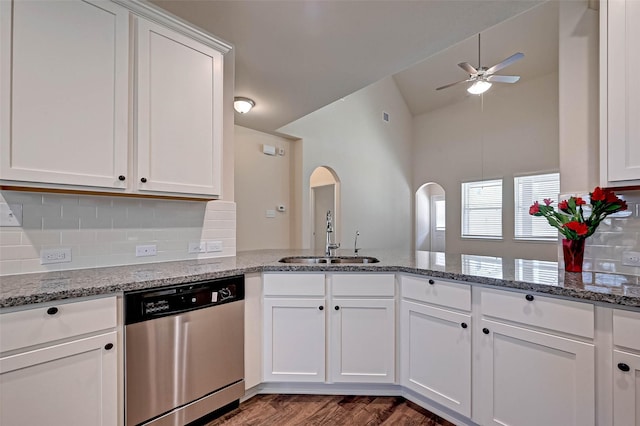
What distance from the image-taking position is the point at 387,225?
666 centimetres

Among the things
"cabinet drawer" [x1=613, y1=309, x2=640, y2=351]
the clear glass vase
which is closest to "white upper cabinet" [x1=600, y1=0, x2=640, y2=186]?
the clear glass vase

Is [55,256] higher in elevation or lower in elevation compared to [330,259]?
higher

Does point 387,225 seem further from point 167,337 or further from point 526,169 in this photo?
point 167,337

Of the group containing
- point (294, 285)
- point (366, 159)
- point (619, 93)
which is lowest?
point (294, 285)

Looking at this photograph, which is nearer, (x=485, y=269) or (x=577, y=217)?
(x=577, y=217)

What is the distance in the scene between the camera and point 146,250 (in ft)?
6.54

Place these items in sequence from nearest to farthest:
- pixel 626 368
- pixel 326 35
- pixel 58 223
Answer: pixel 626 368
pixel 58 223
pixel 326 35

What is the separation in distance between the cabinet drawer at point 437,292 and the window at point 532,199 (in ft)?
15.7

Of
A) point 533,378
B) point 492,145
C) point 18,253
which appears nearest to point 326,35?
point 18,253

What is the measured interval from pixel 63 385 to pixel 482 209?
22.7 ft

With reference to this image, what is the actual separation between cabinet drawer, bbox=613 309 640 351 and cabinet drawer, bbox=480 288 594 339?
7cm

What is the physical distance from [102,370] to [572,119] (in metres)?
2.87

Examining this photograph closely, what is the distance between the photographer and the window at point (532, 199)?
5.46 m

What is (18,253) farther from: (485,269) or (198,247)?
(485,269)
